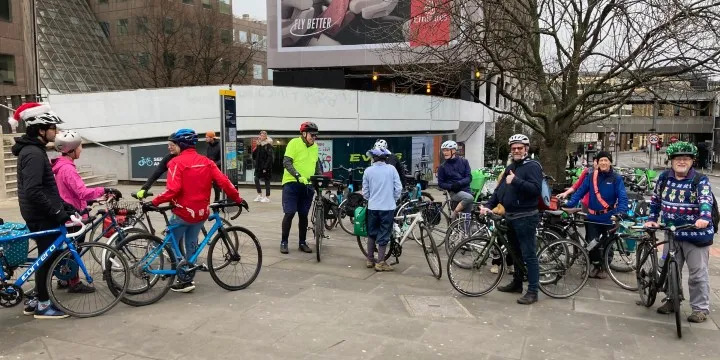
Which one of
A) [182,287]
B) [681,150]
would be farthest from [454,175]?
[182,287]

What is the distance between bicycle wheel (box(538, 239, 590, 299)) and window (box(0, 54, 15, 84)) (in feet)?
93.7

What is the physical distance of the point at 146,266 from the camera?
5316 millimetres

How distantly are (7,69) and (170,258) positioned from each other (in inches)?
1044

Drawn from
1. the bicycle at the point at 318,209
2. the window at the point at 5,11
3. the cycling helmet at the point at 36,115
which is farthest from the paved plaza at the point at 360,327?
the window at the point at 5,11

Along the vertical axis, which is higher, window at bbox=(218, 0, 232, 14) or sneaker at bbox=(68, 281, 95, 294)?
window at bbox=(218, 0, 232, 14)

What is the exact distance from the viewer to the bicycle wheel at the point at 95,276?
4945mm

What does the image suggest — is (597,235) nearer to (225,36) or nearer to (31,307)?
(31,307)

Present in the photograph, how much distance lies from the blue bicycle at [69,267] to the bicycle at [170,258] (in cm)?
17

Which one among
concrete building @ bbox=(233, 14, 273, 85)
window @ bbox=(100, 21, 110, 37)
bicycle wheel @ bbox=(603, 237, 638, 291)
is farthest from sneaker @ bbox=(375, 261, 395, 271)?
concrete building @ bbox=(233, 14, 273, 85)

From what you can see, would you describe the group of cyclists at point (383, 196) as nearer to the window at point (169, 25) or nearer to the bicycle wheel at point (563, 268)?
the bicycle wheel at point (563, 268)

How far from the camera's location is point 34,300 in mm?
4953

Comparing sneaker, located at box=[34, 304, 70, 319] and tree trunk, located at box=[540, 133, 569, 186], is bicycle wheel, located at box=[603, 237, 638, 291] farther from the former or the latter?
tree trunk, located at box=[540, 133, 569, 186]

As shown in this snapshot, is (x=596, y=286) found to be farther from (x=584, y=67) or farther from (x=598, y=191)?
(x=584, y=67)

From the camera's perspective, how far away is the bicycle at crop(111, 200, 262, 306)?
5293mm
